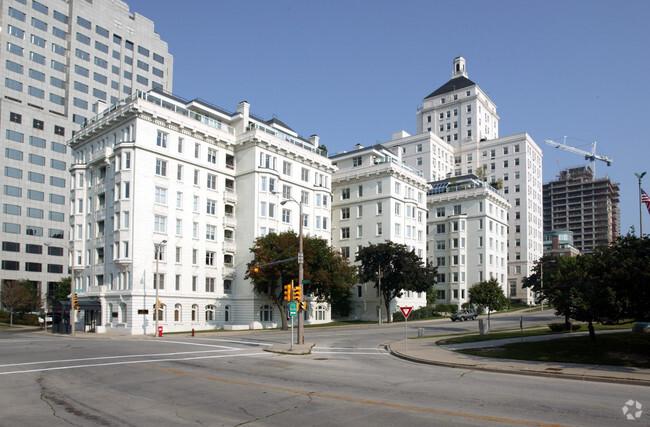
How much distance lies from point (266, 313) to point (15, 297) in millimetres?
37687

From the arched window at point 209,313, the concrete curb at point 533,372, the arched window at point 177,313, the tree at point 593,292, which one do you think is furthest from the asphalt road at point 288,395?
the arched window at point 209,313

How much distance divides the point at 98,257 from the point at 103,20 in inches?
2761

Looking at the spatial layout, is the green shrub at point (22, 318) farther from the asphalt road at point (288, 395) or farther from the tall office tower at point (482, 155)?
the tall office tower at point (482, 155)

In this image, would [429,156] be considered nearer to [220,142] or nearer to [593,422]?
[220,142]

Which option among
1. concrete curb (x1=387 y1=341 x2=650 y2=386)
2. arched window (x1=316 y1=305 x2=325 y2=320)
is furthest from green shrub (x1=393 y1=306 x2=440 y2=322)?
concrete curb (x1=387 y1=341 x2=650 y2=386)

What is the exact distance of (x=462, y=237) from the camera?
93.6m

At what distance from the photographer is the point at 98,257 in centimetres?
5638

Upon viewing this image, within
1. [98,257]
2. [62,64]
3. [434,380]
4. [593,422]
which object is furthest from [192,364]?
[62,64]

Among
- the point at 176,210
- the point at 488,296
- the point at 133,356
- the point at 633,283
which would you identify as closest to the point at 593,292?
the point at 633,283

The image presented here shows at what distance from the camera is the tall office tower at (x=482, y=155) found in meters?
117

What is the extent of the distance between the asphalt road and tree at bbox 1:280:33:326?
57979 millimetres

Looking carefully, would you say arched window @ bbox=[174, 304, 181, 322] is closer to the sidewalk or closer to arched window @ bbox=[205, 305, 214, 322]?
arched window @ bbox=[205, 305, 214, 322]

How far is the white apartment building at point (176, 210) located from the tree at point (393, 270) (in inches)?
357

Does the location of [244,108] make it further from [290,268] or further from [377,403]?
[377,403]
